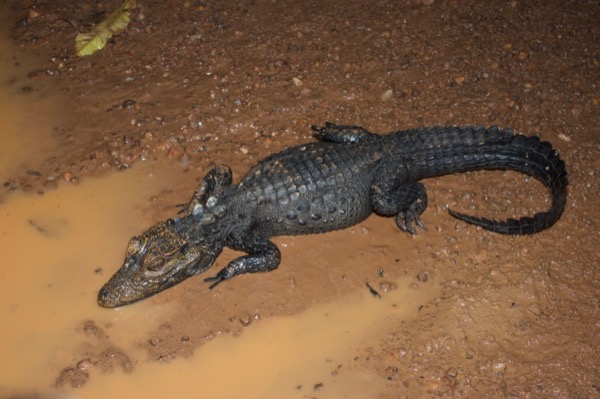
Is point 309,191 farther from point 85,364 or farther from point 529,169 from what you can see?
point 85,364

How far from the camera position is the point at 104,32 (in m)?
7.17

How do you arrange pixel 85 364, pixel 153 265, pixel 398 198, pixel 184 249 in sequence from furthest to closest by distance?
pixel 398 198, pixel 184 249, pixel 153 265, pixel 85 364

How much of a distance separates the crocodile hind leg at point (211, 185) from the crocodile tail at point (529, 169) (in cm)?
197

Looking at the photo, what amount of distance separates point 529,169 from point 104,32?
476cm

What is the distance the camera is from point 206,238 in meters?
5.24

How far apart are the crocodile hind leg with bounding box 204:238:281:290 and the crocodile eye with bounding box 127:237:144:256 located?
59 centimetres

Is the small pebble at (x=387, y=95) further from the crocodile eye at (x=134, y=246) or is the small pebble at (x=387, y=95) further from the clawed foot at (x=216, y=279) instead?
the crocodile eye at (x=134, y=246)

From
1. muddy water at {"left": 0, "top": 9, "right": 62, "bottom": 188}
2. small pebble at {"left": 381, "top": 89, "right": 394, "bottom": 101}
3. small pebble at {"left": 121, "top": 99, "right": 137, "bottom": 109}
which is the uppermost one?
muddy water at {"left": 0, "top": 9, "right": 62, "bottom": 188}

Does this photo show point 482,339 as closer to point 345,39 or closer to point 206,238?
point 206,238

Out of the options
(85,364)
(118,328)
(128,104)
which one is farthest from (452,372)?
(128,104)

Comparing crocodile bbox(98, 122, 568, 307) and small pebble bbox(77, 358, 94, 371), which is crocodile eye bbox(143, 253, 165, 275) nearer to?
crocodile bbox(98, 122, 568, 307)

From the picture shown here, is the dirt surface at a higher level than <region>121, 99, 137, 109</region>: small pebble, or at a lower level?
lower

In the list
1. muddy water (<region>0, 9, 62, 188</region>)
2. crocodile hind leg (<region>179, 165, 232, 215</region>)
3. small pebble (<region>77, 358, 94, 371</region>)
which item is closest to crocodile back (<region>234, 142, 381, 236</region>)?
crocodile hind leg (<region>179, 165, 232, 215</region>)

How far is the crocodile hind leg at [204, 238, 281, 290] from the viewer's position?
5199 mm
